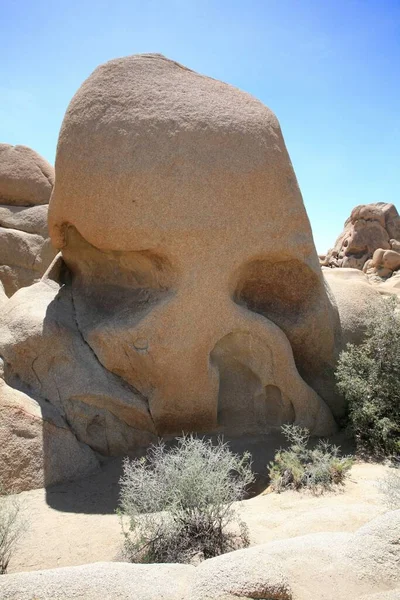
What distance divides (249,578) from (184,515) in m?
1.23

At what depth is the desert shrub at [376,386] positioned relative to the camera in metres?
Answer: 4.75

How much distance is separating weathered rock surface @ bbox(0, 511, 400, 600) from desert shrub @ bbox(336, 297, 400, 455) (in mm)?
2522

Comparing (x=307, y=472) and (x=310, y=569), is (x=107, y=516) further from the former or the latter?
(x=310, y=569)

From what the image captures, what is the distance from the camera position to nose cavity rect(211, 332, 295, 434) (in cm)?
494

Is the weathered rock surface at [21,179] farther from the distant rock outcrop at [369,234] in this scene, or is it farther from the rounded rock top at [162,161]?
the distant rock outcrop at [369,234]

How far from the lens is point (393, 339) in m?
5.07

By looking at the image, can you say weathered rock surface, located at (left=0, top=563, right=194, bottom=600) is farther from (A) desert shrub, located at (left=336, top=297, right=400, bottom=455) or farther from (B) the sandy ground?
(A) desert shrub, located at (left=336, top=297, right=400, bottom=455)

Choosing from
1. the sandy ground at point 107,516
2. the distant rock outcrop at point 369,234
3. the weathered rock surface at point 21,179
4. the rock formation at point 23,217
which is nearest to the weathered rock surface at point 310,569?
the sandy ground at point 107,516

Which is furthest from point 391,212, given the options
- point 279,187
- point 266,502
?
point 266,502

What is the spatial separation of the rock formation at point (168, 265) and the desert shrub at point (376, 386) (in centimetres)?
39

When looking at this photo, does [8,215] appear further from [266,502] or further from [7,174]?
[266,502]

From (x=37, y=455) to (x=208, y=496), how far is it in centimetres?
168

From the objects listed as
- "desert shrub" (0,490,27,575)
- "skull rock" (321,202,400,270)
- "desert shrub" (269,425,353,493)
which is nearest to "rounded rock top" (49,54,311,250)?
"desert shrub" (269,425,353,493)

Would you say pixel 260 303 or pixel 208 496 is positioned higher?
pixel 260 303
